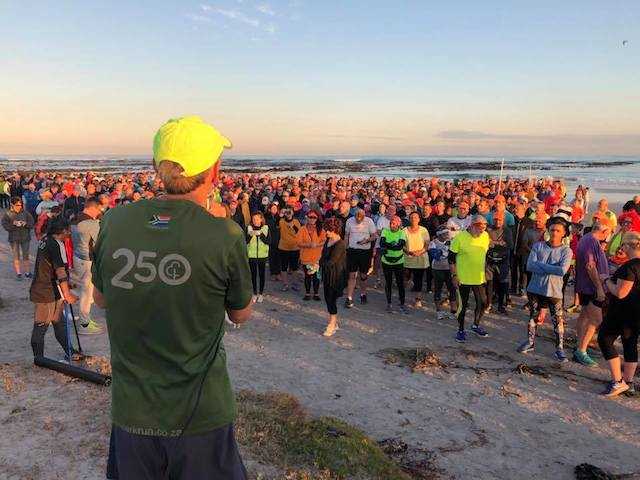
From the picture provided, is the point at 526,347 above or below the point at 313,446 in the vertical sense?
below

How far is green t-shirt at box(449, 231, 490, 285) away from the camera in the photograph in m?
8.03

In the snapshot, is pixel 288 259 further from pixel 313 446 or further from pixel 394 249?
pixel 313 446

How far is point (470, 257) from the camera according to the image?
805cm

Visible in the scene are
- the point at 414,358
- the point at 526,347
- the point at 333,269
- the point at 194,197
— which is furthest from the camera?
the point at 333,269

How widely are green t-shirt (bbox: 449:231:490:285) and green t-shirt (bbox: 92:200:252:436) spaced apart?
6.78m

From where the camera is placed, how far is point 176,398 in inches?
71.1

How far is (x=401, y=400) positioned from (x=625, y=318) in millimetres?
3061

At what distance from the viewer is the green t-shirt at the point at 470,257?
8031mm

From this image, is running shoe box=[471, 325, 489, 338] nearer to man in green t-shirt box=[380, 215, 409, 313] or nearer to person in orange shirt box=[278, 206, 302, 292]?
man in green t-shirt box=[380, 215, 409, 313]

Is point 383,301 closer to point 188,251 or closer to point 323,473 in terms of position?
point 323,473

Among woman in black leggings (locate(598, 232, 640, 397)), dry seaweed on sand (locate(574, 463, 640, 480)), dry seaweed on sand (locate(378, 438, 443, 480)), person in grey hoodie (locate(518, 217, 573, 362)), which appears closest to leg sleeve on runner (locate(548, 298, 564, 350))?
person in grey hoodie (locate(518, 217, 573, 362))

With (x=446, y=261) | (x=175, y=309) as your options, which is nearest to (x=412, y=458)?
(x=175, y=309)

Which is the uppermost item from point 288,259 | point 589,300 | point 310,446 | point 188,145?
point 188,145

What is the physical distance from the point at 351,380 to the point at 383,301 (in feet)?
13.9
